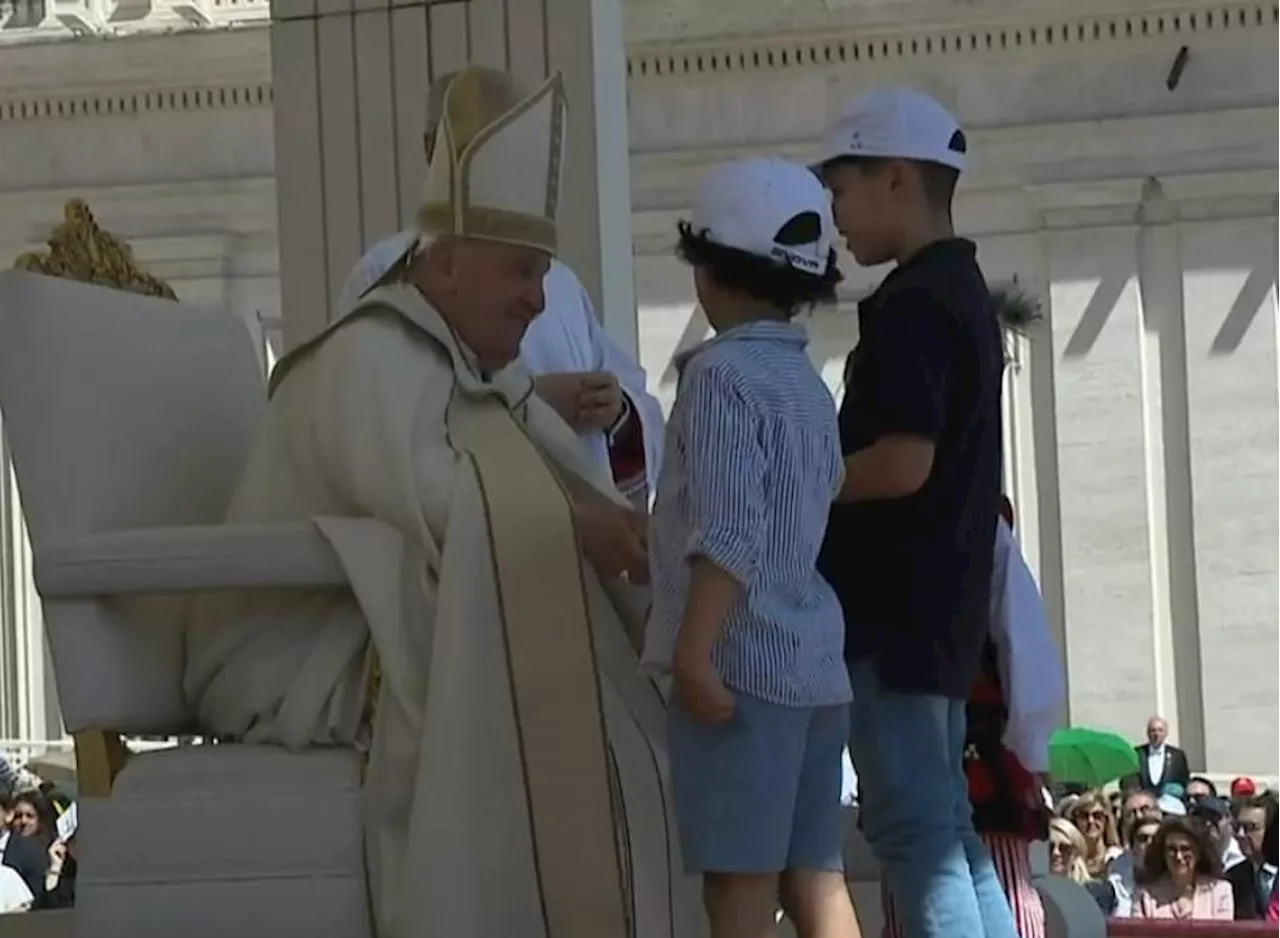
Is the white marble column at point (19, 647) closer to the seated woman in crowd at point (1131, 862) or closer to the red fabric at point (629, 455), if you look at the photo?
the seated woman in crowd at point (1131, 862)

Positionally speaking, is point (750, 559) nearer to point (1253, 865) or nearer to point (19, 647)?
point (1253, 865)

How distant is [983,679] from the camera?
362 centimetres

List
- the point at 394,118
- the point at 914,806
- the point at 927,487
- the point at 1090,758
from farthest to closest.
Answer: the point at 1090,758
the point at 394,118
the point at 927,487
the point at 914,806

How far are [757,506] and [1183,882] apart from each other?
464 cm

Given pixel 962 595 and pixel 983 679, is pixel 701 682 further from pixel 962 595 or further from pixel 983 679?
pixel 983 679

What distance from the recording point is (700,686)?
9.66ft

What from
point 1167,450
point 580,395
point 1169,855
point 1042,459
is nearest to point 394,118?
point 580,395

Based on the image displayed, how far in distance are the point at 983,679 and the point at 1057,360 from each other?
9.98 meters

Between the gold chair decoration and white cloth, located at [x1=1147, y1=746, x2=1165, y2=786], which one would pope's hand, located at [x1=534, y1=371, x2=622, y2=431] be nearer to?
the gold chair decoration

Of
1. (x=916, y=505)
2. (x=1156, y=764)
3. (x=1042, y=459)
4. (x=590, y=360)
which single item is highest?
(x=590, y=360)

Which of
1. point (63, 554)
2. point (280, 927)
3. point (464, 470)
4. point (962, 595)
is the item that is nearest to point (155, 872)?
point (280, 927)

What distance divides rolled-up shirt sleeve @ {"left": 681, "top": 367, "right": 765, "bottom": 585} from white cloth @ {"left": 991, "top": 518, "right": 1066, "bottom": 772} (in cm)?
68

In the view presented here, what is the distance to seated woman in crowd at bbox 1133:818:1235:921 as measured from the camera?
714 cm

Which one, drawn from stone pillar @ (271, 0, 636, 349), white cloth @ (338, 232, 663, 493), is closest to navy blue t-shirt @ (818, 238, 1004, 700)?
white cloth @ (338, 232, 663, 493)
